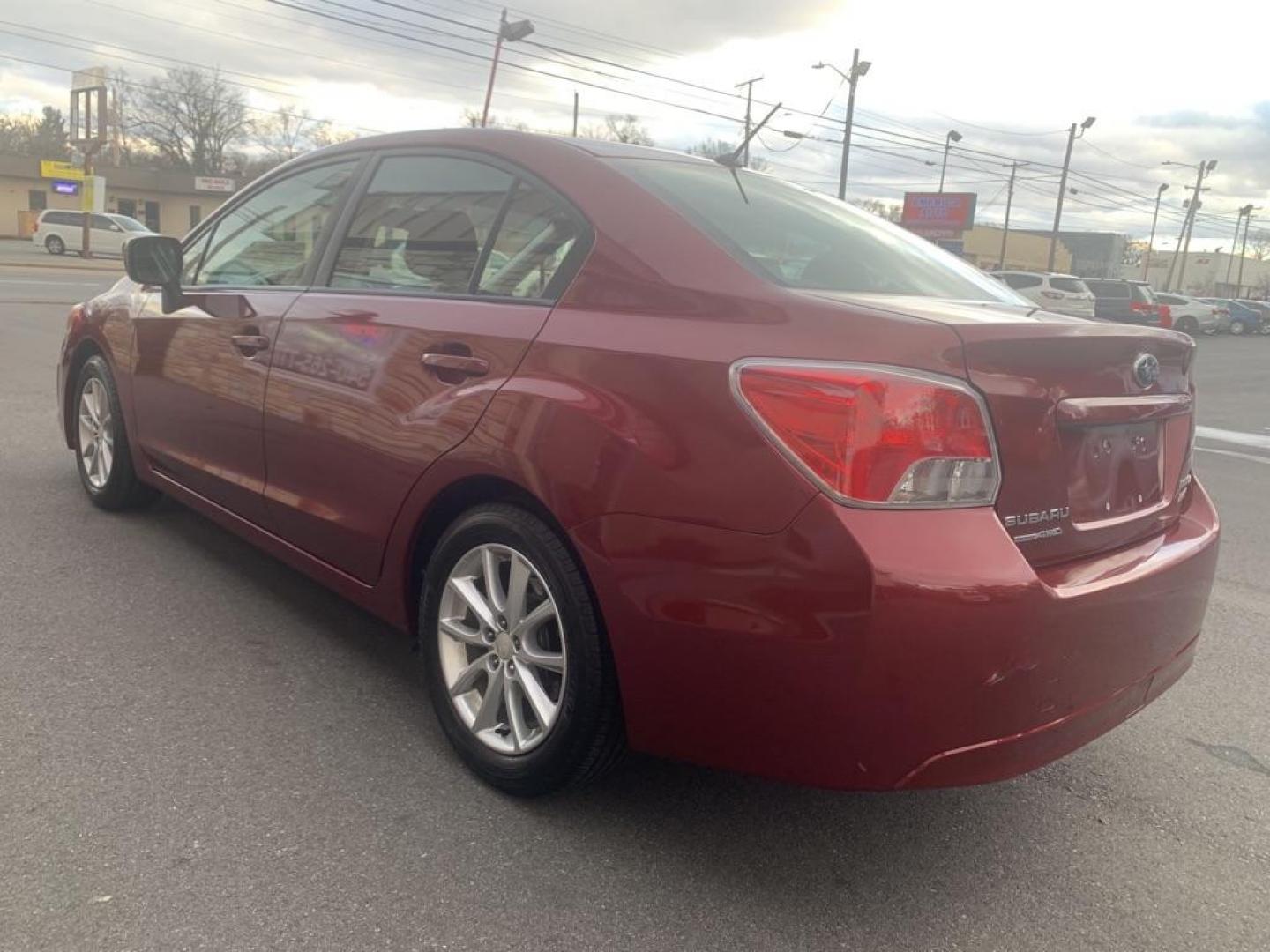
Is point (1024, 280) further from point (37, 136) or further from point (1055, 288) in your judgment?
point (37, 136)

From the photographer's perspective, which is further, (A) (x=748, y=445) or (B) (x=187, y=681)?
(B) (x=187, y=681)

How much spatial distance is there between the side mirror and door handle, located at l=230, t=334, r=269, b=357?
639 mm

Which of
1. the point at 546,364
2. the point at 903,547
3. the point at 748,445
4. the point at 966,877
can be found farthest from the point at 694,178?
the point at 966,877

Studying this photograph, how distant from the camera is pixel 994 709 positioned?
6.63ft

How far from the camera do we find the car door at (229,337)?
11.4ft

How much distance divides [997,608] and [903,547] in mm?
216

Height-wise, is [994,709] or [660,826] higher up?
[994,709]

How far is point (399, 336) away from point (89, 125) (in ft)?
128

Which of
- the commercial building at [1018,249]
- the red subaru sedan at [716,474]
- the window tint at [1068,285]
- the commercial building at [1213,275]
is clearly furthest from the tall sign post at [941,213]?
the red subaru sedan at [716,474]

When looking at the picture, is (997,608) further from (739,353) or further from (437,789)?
(437,789)

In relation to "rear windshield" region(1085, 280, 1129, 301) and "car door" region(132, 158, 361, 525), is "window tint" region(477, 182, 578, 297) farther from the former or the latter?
"rear windshield" region(1085, 280, 1129, 301)

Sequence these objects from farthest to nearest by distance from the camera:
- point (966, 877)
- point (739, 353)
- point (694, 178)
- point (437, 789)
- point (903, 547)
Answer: point (694, 178) → point (437, 789) → point (966, 877) → point (739, 353) → point (903, 547)

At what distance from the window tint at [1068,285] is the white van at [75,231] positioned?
31918 millimetres

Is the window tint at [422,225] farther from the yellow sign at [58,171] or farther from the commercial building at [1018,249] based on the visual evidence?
the commercial building at [1018,249]
